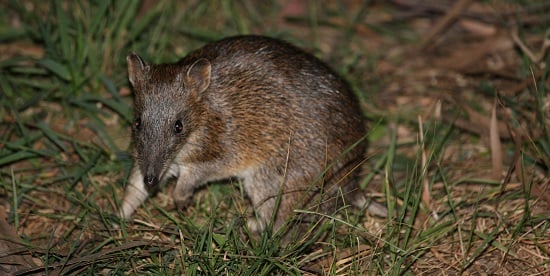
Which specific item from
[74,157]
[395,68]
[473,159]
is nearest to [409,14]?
[395,68]

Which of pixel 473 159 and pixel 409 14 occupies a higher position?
pixel 409 14

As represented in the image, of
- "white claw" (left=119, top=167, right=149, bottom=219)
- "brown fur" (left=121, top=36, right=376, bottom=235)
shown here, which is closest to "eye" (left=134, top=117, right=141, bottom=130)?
"brown fur" (left=121, top=36, right=376, bottom=235)

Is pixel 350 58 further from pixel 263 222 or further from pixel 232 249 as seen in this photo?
pixel 232 249

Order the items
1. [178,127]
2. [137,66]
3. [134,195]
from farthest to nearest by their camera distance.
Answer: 1. [134,195]
2. [137,66]
3. [178,127]

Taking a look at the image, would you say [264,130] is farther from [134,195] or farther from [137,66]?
[134,195]

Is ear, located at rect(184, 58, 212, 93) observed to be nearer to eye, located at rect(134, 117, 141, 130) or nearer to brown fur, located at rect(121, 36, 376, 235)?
brown fur, located at rect(121, 36, 376, 235)

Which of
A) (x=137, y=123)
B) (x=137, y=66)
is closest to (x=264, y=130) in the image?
(x=137, y=123)

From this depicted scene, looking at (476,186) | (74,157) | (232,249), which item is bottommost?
(476,186)
